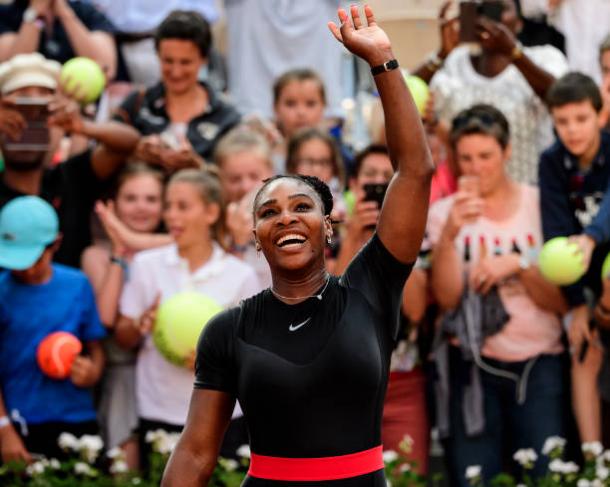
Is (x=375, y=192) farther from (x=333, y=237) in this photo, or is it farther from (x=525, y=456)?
(x=525, y=456)

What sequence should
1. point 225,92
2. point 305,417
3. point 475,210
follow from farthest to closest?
point 225,92 < point 475,210 < point 305,417

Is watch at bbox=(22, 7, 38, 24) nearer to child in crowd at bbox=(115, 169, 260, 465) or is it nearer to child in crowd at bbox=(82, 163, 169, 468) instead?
child in crowd at bbox=(82, 163, 169, 468)

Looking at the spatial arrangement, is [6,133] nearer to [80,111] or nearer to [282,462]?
[80,111]

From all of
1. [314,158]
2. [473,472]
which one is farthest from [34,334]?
[473,472]

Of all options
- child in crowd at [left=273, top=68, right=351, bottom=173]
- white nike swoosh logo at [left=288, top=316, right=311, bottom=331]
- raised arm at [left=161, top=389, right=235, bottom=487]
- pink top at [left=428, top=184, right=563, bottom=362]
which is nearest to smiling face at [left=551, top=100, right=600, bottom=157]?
pink top at [left=428, top=184, right=563, bottom=362]

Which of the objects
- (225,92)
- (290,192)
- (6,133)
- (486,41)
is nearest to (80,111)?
(6,133)

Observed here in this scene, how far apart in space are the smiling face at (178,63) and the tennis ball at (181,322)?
138 cm

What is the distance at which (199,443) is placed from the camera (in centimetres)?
326

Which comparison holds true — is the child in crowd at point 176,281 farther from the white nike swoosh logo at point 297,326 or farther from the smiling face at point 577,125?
the white nike swoosh logo at point 297,326

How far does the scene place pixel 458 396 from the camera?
5.80 m

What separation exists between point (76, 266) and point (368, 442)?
11.2 feet

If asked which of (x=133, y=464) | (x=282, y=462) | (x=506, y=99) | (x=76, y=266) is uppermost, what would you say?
(x=506, y=99)

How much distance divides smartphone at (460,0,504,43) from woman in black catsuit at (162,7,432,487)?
3.18m

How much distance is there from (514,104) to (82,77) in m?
2.17
